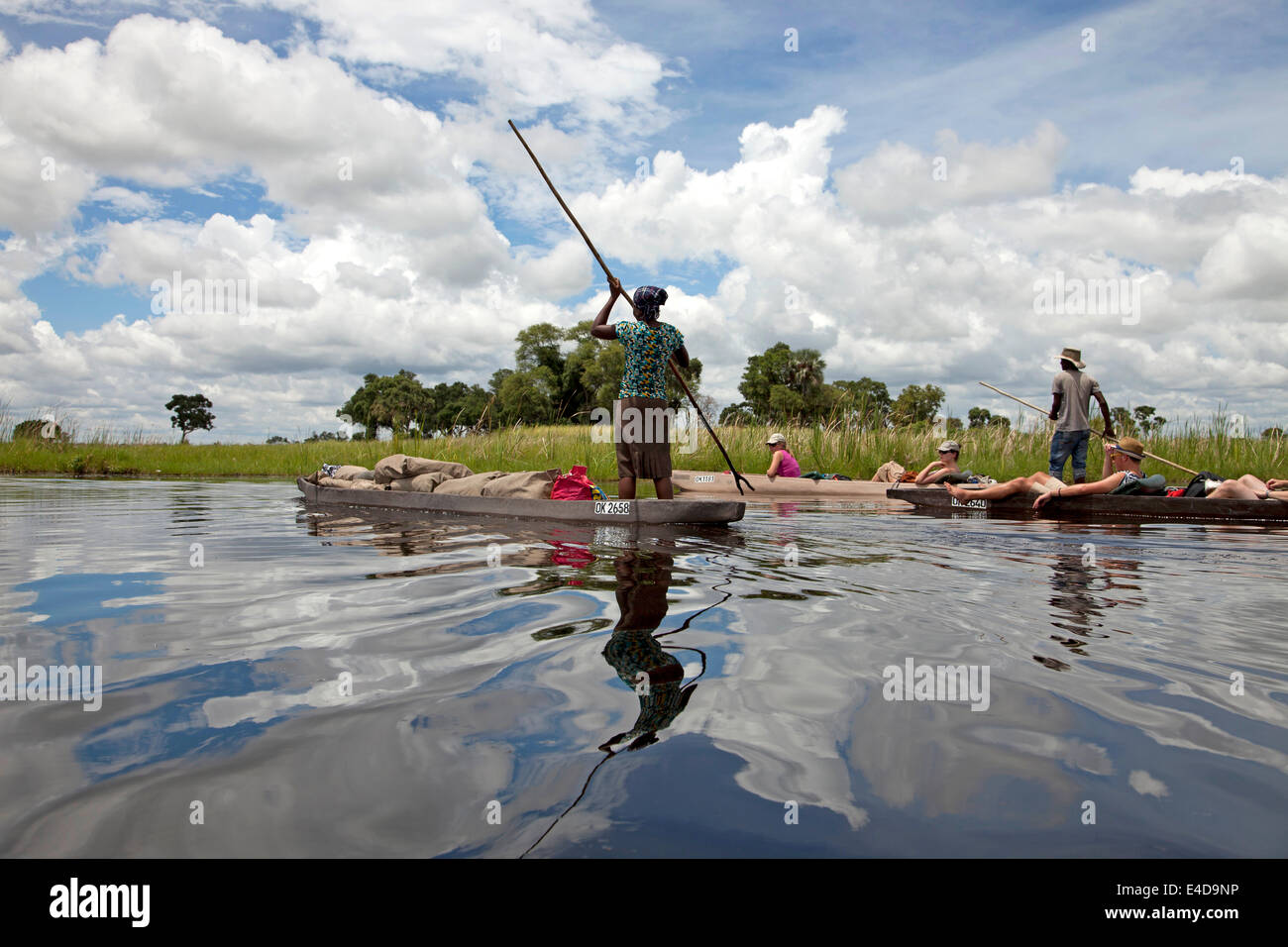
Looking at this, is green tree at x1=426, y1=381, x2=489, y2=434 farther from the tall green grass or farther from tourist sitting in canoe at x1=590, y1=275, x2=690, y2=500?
tourist sitting in canoe at x1=590, y1=275, x2=690, y2=500

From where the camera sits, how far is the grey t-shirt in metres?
11.0

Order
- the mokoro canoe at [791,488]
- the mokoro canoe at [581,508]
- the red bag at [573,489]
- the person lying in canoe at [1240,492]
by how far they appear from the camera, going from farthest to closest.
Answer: the mokoro canoe at [791,488] < the person lying in canoe at [1240,492] < the red bag at [573,489] < the mokoro canoe at [581,508]

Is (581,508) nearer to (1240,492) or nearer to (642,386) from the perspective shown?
(642,386)

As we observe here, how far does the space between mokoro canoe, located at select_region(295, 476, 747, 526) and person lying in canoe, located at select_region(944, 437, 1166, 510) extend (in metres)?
4.22

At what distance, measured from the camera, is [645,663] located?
8.82 ft

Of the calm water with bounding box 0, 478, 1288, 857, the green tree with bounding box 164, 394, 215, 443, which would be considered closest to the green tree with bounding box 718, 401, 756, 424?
the calm water with bounding box 0, 478, 1288, 857

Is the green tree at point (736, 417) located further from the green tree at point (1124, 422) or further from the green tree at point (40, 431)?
the green tree at point (40, 431)

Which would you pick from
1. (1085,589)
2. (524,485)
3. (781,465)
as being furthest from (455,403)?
(1085,589)

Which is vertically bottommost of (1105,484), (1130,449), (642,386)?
(1105,484)

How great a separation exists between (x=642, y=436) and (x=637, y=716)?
542 cm

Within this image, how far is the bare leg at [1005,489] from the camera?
9859 millimetres

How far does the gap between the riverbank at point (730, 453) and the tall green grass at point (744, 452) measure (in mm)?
22

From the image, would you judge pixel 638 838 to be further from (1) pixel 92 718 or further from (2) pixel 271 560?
(2) pixel 271 560

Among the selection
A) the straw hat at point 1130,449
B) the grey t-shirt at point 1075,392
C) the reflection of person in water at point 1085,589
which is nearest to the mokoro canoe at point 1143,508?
the straw hat at point 1130,449
